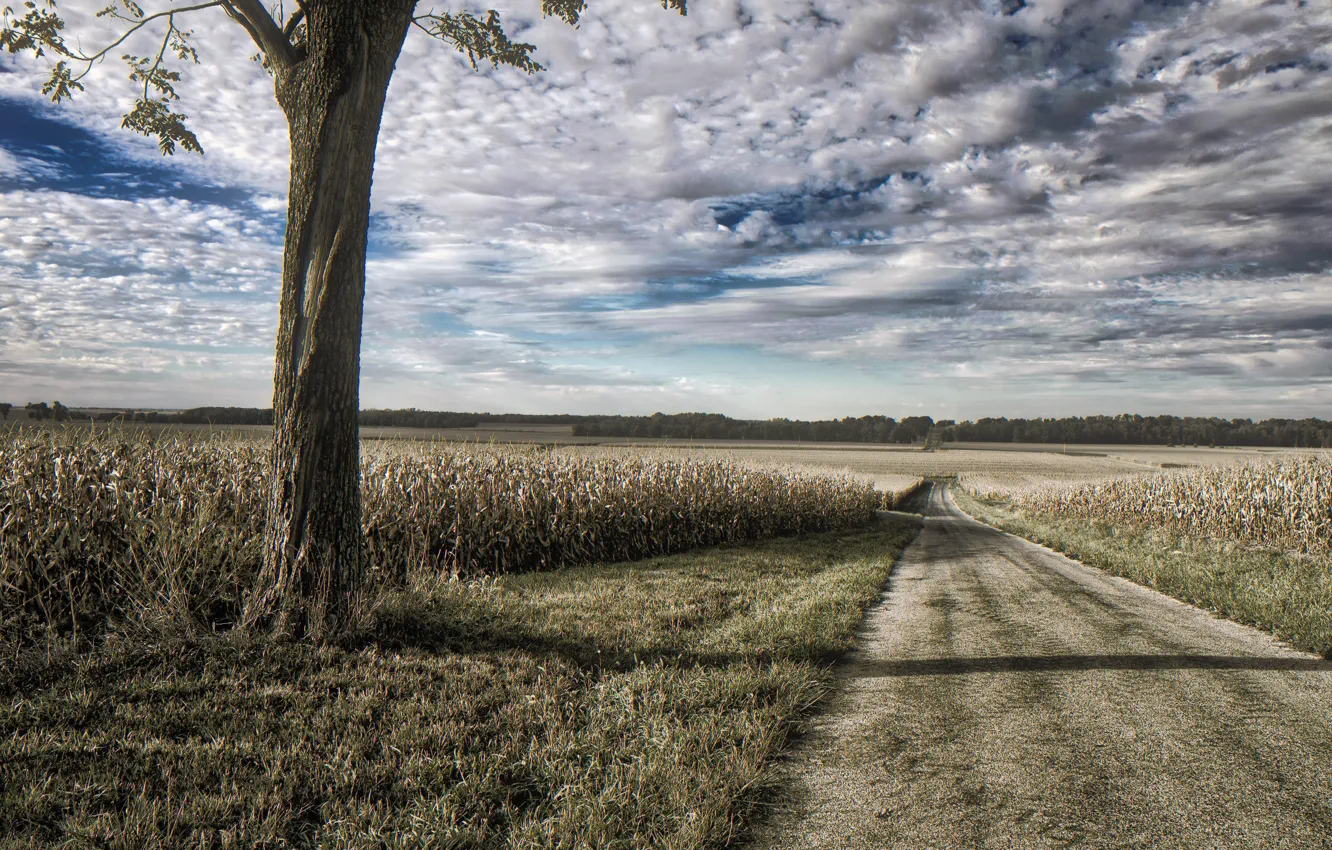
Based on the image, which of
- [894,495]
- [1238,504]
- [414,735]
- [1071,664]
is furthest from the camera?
[894,495]

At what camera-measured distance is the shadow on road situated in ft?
17.7

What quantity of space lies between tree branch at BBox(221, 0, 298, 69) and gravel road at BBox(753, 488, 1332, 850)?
714cm

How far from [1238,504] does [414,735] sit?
2178 cm

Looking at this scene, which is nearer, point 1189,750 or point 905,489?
point 1189,750

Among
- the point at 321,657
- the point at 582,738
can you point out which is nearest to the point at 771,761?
the point at 582,738

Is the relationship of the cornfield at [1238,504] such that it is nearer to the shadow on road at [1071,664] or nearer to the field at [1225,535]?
the field at [1225,535]

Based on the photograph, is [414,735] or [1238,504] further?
[1238,504]

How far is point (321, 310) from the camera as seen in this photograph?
18.4 feet

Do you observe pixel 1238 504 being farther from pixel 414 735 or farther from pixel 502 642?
pixel 414 735

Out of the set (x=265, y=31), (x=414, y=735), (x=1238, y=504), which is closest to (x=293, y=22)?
(x=265, y=31)

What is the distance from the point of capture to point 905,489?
4562cm

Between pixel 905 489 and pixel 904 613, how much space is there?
40454 millimetres

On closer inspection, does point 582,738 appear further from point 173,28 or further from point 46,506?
point 173,28

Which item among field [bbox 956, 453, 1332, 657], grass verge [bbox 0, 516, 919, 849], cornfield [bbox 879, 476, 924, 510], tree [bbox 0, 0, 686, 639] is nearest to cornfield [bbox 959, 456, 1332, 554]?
field [bbox 956, 453, 1332, 657]
